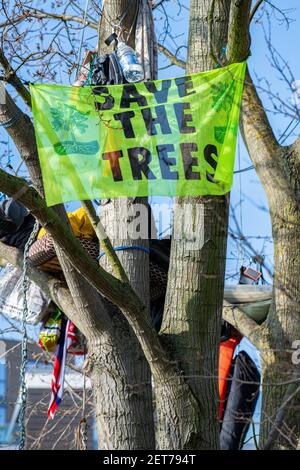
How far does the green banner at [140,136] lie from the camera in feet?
22.4

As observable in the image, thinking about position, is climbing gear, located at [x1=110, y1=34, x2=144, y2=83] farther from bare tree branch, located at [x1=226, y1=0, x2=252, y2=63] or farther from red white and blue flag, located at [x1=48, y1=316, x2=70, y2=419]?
red white and blue flag, located at [x1=48, y1=316, x2=70, y2=419]

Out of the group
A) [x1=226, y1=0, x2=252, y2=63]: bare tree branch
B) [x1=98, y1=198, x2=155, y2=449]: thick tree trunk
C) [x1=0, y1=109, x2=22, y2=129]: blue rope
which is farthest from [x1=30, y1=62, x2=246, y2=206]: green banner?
[x1=98, y1=198, x2=155, y2=449]: thick tree trunk

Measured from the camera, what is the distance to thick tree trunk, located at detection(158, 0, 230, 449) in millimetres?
6742

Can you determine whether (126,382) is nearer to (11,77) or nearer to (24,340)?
(24,340)

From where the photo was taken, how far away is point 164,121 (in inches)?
276

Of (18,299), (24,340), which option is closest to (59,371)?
(18,299)

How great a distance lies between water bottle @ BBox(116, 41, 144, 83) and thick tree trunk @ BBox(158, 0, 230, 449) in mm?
1149

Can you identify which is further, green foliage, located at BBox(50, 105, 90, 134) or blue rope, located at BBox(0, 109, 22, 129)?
green foliage, located at BBox(50, 105, 90, 134)

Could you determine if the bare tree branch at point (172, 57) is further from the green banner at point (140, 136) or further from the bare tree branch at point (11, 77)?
the bare tree branch at point (11, 77)

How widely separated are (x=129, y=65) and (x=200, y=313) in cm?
199

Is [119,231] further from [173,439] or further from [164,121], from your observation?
[173,439]

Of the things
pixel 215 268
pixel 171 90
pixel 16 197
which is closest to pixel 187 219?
pixel 215 268

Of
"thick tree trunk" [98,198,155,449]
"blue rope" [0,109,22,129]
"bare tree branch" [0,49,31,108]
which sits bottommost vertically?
"thick tree trunk" [98,198,155,449]

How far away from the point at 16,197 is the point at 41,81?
7.21 feet
